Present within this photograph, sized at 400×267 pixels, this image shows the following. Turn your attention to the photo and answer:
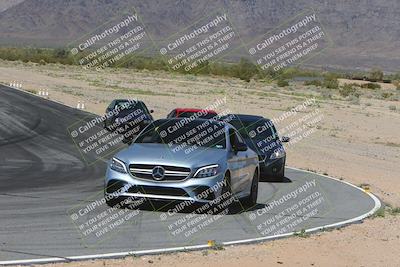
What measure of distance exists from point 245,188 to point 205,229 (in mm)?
2521

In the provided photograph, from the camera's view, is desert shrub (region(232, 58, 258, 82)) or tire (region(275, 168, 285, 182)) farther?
desert shrub (region(232, 58, 258, 82))

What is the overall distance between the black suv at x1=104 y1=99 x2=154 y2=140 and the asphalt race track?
8071mm

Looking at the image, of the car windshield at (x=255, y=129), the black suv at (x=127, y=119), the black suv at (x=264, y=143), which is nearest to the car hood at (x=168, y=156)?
the black suv at (x=264, y=143)

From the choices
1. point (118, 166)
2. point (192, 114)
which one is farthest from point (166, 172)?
point (192, 114)

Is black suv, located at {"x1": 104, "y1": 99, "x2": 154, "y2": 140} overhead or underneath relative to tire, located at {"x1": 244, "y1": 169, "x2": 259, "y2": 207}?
overhead

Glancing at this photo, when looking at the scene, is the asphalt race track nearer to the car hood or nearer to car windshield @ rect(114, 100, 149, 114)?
the car hood

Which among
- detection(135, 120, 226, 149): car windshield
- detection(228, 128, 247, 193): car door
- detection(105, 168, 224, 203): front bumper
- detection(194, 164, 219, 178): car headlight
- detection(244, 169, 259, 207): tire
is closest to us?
detection(105, 168, 224, 203): front bumper

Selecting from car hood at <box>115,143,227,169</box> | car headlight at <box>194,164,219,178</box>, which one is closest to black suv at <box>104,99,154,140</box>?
car hood at <box>115,143,227,169</box>

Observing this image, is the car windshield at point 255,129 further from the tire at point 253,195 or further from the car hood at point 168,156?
the car hood at point 168,156

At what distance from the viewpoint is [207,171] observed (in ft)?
40.8

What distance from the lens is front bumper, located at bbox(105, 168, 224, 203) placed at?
12.2m

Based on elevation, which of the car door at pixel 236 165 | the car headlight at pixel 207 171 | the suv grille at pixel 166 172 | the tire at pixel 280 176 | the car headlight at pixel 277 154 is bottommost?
the tire at pixel 280 176

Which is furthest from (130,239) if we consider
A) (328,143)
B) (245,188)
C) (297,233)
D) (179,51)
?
(179,51)

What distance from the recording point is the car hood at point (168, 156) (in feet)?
40.2
